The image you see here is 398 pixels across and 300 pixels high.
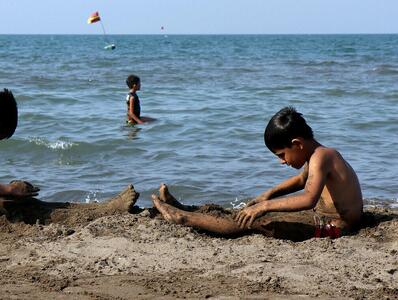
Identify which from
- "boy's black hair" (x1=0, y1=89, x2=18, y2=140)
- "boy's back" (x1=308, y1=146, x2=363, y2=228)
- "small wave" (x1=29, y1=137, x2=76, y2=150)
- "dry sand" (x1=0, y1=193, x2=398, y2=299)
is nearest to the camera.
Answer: "dry sand" (x1=0, y1=193, x2=398, y2=299)

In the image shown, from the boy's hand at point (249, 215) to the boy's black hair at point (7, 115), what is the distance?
5.29 feet

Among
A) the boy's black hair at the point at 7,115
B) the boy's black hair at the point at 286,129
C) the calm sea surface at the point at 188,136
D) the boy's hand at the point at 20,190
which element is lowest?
the calm sea surface at the point at 188,136

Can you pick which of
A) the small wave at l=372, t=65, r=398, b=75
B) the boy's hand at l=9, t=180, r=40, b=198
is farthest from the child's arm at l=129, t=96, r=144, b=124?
the small wave at l=372, t=65, r=398, b=75

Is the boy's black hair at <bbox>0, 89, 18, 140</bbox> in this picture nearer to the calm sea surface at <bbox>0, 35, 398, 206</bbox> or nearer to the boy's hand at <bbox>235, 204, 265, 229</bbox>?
the boy's hand at <bbox>235, 204, 265, 229</bbox>

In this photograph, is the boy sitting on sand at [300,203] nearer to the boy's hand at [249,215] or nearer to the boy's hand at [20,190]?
the boy's hand at [249,215]

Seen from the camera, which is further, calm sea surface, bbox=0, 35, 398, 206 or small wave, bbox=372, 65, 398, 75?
small wave, bbox=372, 65, 398, 75

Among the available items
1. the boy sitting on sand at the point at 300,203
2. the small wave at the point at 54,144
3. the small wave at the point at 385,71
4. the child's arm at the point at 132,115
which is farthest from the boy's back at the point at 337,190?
the small wave at the point at 385,71

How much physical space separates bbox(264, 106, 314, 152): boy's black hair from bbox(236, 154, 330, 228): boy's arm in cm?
19

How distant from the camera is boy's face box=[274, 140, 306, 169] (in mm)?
4590

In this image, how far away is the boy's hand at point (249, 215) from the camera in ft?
15.1

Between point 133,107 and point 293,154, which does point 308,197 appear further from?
point 133,107

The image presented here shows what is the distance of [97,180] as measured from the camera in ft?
25.6

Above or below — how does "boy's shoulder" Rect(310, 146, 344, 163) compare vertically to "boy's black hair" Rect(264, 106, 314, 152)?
below

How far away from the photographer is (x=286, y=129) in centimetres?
451
